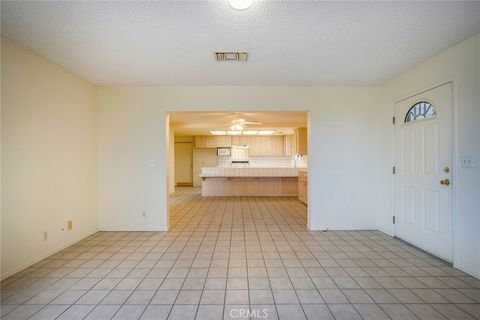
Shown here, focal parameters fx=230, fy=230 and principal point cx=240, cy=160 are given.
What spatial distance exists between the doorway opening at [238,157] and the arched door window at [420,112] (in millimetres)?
2113

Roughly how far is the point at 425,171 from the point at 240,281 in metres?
2.67

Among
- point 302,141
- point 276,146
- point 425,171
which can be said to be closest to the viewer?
point 425,171

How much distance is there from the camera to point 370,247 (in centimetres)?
312

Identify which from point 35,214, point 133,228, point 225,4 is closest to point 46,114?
point 35,214

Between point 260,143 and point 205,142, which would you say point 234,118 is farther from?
point 205,142

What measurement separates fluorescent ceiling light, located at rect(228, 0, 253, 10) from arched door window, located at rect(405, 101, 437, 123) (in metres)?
2.59

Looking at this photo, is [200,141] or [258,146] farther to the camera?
[200,141]

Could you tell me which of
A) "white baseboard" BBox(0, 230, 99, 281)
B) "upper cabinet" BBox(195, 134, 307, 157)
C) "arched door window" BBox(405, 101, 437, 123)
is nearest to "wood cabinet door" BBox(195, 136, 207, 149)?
"upper cabinet" BBox(195, 134, 307, 157)

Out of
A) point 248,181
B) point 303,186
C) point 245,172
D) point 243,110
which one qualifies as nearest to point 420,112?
point 243,110

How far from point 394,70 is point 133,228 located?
183 inches

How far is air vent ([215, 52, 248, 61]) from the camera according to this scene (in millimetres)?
2678

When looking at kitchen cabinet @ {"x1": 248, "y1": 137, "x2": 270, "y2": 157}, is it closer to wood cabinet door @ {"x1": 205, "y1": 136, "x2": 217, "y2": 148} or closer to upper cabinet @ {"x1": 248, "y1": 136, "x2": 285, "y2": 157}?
upper cabinet @ {"x1": 248, "y1": 136, "x2": 285, "y2": 157}

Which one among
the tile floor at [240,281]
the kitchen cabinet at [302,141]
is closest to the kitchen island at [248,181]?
the kitchen cabinet at [302,141]

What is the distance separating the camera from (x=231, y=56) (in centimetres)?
274
